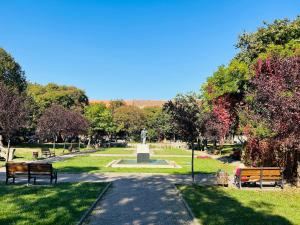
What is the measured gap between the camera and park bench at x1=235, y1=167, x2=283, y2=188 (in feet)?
51.0

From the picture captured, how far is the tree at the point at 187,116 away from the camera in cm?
1750

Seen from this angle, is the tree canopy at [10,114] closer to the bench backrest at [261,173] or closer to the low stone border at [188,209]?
the low stone border at [188,209]

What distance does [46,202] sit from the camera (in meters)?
11.5

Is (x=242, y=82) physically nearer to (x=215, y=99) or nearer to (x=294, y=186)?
(x=215, y=99)

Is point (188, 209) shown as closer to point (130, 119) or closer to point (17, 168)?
point (17, 168)

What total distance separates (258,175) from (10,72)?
48.2 meters

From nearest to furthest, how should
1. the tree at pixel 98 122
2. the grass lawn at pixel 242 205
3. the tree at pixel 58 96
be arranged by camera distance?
the grass lawn at pixel 242 205, the tree at pixel 98 122, the tree at pixel 58 96

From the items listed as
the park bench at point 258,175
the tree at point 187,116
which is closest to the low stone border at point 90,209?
the tree at point 187,116

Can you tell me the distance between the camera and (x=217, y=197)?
42.8ft

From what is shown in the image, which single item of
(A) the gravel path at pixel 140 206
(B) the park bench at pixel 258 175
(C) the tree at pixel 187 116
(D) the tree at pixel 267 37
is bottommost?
(A) the gravel path at pixel 140 206

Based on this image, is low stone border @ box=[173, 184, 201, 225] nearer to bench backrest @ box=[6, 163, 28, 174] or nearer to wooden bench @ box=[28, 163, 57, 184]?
wooden bench @ box=[28, 163, 57, 184]

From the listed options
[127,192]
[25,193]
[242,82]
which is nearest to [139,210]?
[127,192]

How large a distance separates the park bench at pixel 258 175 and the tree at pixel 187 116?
2.53 metres

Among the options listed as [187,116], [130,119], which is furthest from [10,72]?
[187,116]
